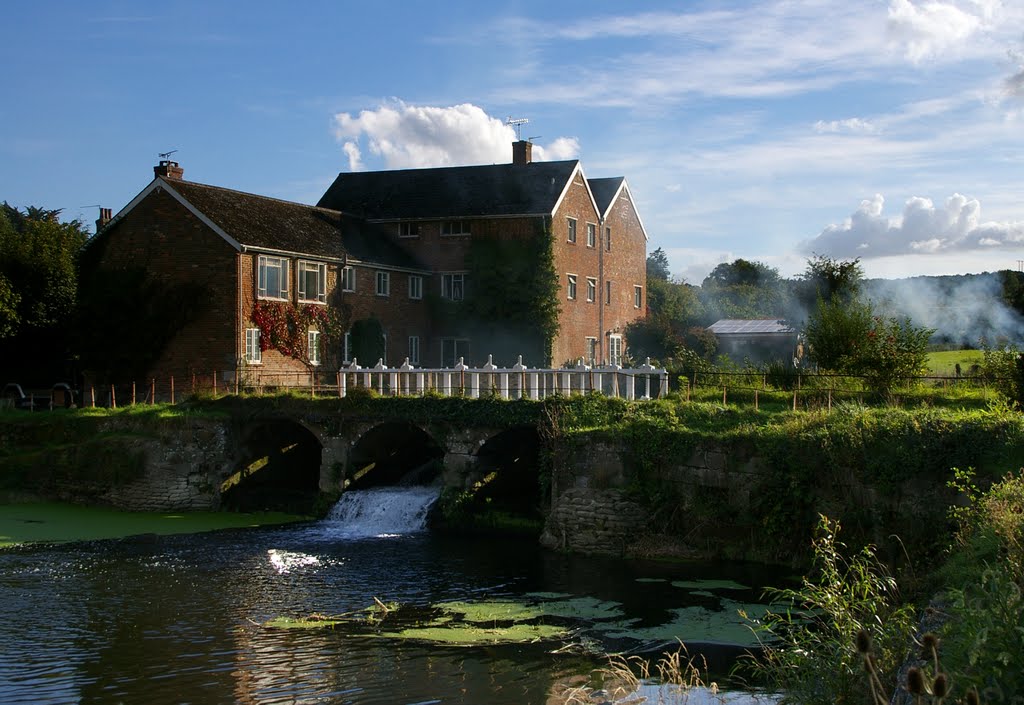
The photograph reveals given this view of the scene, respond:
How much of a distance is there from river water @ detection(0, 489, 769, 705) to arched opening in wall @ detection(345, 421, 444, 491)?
3.77 m

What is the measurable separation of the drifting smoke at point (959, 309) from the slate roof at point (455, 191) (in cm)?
1626

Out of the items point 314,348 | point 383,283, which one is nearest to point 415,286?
point 383,283

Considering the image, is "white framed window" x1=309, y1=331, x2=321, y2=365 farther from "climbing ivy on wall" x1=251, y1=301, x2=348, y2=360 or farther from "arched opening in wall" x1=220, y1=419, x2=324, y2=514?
"arched opening in wall" x1=220, y1=419, x2=324, y2=514

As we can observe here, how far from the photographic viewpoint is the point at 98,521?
26703 millimetres

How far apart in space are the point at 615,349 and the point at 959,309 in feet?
58.3

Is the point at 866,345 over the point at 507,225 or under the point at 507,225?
under

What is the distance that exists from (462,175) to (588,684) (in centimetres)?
3603

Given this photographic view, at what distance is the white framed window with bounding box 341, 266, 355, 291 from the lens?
40169mm

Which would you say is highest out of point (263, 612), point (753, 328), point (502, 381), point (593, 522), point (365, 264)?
point (365, 264)

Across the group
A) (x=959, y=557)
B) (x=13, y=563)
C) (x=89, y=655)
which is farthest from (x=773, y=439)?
(x=13, y=563)

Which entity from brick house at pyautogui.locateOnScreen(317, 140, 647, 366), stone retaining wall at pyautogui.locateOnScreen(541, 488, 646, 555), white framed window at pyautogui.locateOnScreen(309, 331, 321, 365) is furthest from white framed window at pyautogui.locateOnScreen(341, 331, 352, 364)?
stone retaining wall at pyautogui.locateOnScreen(541, 488, 646, 555)

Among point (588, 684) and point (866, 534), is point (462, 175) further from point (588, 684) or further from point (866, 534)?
point (588, 684)

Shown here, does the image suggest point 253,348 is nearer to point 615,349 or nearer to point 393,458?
point 393,458

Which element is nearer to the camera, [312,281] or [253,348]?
[253,348]
